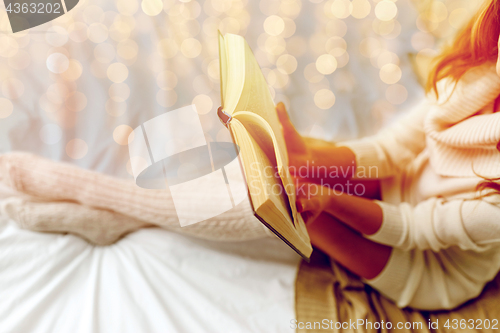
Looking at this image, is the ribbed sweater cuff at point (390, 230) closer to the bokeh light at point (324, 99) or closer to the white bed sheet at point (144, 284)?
the white bed sheet at point (144, 284)

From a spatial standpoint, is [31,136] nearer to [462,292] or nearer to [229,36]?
[229,36]

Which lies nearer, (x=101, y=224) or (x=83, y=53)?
(x=101, y=224)

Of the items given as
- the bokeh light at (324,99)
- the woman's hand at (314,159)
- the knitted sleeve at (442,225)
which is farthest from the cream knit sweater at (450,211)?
the bokeh light at (324,99)

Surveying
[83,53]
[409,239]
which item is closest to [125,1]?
[83,53]

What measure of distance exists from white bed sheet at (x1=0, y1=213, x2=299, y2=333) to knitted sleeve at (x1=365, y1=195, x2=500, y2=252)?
0.60 feet

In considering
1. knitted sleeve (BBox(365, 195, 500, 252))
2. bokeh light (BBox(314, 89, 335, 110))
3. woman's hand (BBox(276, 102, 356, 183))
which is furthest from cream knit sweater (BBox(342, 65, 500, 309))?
bokeh light (BBox(314, 89, 335, 110))

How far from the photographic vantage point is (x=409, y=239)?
1.59ft

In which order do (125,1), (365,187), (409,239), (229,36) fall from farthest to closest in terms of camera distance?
(125,1), (365,187), (409,239), (229,36)

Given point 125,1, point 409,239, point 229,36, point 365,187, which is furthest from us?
point 125,1

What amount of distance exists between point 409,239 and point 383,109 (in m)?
0.43

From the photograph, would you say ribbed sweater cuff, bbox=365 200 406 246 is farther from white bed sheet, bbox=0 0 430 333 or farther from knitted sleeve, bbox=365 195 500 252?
white bed sheet, bbox=0 0 430 333

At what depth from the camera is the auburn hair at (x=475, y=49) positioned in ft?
1.29

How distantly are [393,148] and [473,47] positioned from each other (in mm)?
232

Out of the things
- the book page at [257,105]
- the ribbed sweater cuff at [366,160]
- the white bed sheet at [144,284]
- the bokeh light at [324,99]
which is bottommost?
the white bed sheet at [144,284]
